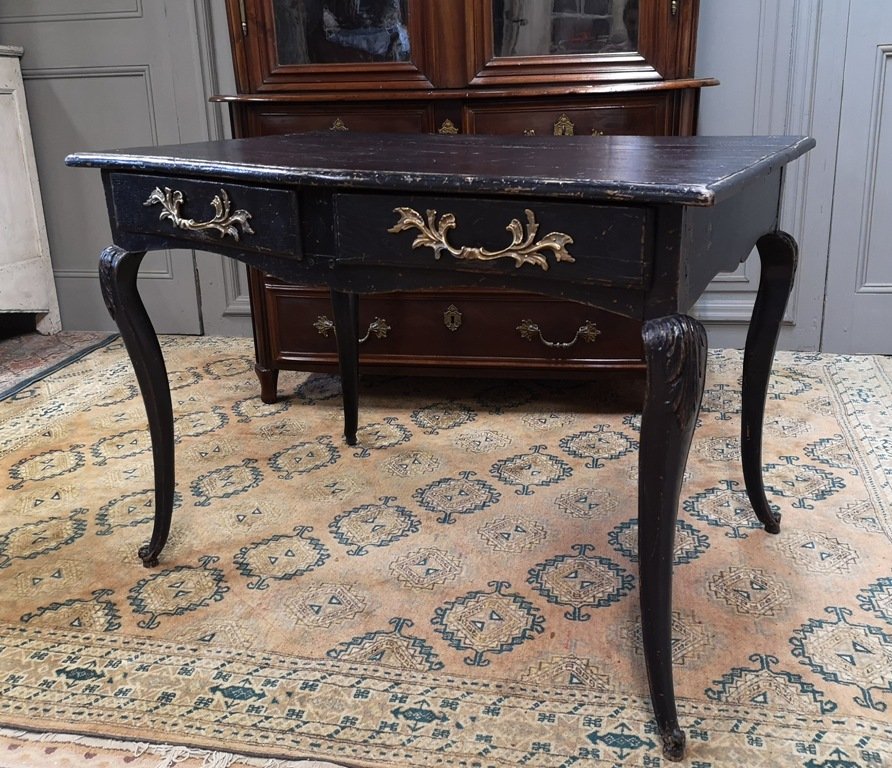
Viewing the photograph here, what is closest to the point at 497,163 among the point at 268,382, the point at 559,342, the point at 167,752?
the point at 167,752

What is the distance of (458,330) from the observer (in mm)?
2770

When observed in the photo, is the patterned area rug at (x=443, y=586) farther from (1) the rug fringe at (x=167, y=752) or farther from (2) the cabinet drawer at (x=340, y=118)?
(2) the cabinet drawer at (x=340, y=118)

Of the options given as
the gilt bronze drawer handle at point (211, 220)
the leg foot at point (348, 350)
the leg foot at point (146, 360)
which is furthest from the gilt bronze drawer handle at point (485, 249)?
the leg foot at point (348, 350)

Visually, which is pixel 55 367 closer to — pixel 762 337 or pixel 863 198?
pixel 762 337

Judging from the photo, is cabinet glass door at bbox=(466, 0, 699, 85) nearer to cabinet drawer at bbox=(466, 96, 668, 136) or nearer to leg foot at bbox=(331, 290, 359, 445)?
cabinet drawer at bbox=(466, 96, 668, 136)

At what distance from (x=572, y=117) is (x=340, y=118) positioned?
27.4 inches

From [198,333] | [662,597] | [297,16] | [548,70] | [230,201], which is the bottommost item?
[198,333]

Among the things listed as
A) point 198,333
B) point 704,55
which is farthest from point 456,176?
point 198,333

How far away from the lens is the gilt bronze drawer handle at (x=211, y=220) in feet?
5.05

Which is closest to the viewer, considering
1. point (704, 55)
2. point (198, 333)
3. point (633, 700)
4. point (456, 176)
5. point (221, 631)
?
point (456, 176)

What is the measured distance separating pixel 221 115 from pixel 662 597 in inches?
108

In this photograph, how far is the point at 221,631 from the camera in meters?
1.68

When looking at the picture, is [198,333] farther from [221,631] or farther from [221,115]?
[221,631]

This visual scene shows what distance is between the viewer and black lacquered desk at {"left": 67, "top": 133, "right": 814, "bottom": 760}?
3.95ft
